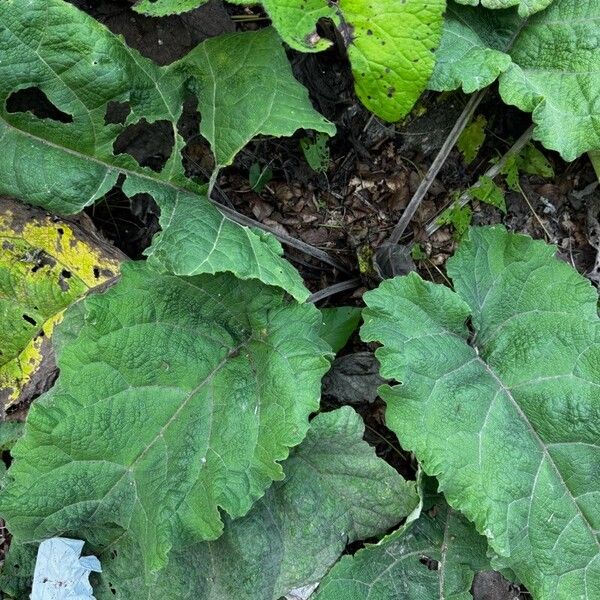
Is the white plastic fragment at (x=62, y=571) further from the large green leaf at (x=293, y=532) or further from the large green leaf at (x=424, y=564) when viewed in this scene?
the large green leaf at (x=424, y=564)

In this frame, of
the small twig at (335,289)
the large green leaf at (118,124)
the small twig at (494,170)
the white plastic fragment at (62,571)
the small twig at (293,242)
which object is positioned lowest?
the white plastic fragment at (62,571)

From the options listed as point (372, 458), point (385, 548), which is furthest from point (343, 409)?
point (385, 548)

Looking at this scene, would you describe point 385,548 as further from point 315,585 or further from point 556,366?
point 556,366

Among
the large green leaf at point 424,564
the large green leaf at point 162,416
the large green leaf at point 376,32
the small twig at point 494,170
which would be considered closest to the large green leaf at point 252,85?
the large green leaf at point 376,32

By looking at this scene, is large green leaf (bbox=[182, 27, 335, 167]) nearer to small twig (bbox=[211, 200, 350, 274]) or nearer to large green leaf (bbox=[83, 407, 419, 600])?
small twig (bbox=[211, 200, 350, 274])

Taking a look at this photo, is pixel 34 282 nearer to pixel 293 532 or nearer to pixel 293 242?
pixel 293 242

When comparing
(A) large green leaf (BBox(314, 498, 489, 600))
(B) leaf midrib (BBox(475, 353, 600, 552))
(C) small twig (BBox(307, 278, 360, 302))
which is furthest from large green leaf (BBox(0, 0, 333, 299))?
(A) large green leaf (BBox(314, 498, 489, 600))
